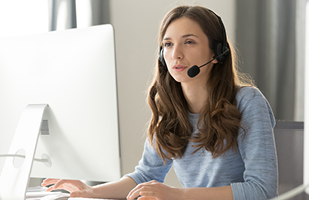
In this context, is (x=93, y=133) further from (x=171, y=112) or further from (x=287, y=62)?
(x=287, y=62)

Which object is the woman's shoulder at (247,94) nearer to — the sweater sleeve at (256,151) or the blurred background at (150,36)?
the sweater sleeve at (256,151)

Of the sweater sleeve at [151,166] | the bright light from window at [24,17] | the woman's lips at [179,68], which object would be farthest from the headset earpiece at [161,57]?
the bright light from window at [24,17]

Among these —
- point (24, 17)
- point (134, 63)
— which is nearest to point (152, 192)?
Result: point (134, 63)

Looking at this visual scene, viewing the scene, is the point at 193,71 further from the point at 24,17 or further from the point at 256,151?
the point at 24,17

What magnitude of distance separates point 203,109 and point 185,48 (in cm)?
23

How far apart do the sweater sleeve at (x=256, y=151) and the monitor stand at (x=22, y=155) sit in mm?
600

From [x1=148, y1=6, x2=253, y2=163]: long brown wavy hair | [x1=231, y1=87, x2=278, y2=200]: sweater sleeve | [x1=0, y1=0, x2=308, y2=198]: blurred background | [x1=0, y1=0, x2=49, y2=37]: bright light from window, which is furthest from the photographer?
[x1=0, y1=0, x2=49, y2=37]: bright light from window

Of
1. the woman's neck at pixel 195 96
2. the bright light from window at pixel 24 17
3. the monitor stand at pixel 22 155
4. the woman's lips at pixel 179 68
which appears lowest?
the monitor stand at pixel 22 155

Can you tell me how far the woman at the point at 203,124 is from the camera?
40.6 inches

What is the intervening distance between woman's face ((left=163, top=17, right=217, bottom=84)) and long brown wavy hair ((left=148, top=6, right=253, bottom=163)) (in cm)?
3

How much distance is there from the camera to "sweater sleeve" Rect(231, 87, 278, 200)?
998mm

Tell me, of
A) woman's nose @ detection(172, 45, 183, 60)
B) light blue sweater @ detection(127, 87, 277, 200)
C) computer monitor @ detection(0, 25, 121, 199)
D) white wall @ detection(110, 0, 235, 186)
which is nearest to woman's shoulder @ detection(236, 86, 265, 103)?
light blue sweater @ detection(127, 87, 277, 200)

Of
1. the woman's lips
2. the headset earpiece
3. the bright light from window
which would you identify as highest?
the bright light from window

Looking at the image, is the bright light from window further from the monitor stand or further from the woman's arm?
the woman's arm
